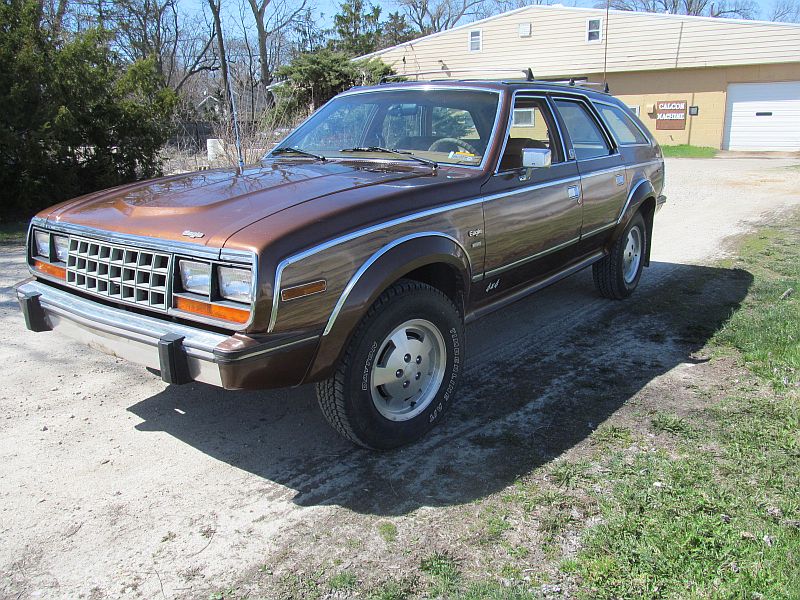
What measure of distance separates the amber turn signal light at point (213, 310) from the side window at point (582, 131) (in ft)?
10.5

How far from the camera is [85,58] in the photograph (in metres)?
10.1

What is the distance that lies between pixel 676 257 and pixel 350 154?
511 centimetres

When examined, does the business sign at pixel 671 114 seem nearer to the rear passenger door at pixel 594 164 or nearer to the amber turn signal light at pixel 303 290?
the rear passenger door at pixel 594 164

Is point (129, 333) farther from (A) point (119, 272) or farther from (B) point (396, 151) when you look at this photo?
(B) point (396, 151)

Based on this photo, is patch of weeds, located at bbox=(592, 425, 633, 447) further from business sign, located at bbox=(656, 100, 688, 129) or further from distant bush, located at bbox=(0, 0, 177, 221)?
business sign, located at bbox=(656, 100, 688, 129)

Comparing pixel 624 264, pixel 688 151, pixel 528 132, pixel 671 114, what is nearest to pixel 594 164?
pixel 528 132

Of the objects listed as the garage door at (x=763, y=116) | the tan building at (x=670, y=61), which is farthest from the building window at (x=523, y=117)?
the garage door at (x=763, y=116)

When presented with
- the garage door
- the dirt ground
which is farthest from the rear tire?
the garage door

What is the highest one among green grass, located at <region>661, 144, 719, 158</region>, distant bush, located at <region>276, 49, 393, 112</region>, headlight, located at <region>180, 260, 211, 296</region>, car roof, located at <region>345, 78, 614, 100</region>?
distant bush, located at <region>276, 49, 393, 112</region>

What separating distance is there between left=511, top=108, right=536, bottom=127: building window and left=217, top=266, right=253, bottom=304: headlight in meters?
2.32

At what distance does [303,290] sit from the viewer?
2883mm

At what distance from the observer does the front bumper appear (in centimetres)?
278

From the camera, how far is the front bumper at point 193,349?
278 cm

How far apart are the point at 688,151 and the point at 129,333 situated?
2542 cm
